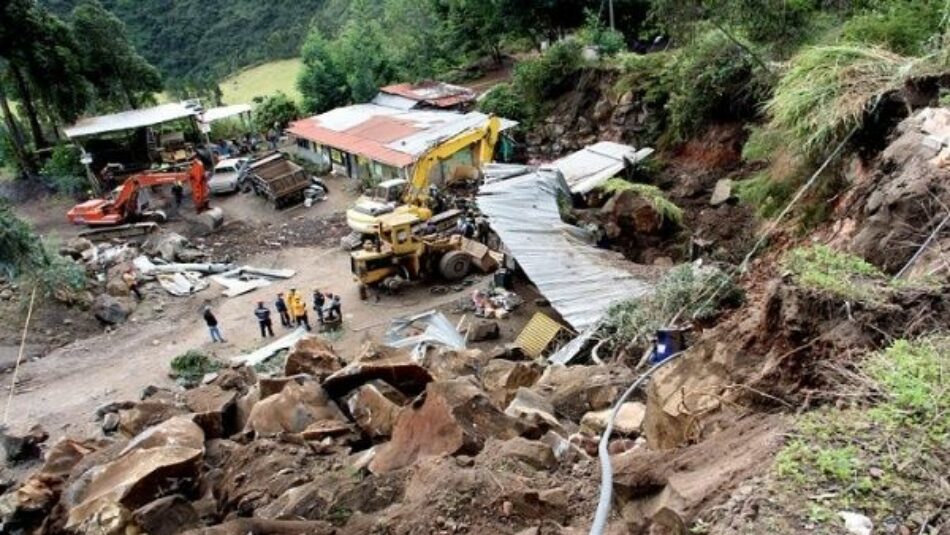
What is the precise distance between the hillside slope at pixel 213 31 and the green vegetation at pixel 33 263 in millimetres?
40537

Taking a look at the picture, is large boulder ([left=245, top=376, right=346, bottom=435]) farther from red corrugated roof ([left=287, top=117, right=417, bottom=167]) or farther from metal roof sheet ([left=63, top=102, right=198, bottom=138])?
metal roof sheet ([left=63, top=102, right=198, bottom=138])

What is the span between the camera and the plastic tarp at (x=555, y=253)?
44.1 ft

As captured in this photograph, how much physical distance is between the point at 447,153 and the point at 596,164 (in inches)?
194

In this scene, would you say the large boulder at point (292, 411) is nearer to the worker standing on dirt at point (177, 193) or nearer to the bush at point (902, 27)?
the bush at point (902, 27)

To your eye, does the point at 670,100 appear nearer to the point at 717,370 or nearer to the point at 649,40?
the point at 649,40

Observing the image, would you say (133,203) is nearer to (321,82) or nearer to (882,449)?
(321,82)

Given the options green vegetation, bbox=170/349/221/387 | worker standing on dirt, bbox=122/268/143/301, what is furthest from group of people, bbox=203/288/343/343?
worker standing on dirt, bbox=122/268/143/301

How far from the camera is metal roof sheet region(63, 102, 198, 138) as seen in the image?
2911 cm

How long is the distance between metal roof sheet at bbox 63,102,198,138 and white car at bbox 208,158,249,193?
419cm

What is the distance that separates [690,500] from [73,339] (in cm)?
1772

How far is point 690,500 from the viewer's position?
4.51 meters

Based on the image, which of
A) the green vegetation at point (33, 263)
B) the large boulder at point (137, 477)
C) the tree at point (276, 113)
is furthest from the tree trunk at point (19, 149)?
the large boulder at point (137, 477)

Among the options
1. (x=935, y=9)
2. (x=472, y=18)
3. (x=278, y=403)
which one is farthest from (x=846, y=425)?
(x=472, y=18)

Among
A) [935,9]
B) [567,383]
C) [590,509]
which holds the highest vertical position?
[935,9]
